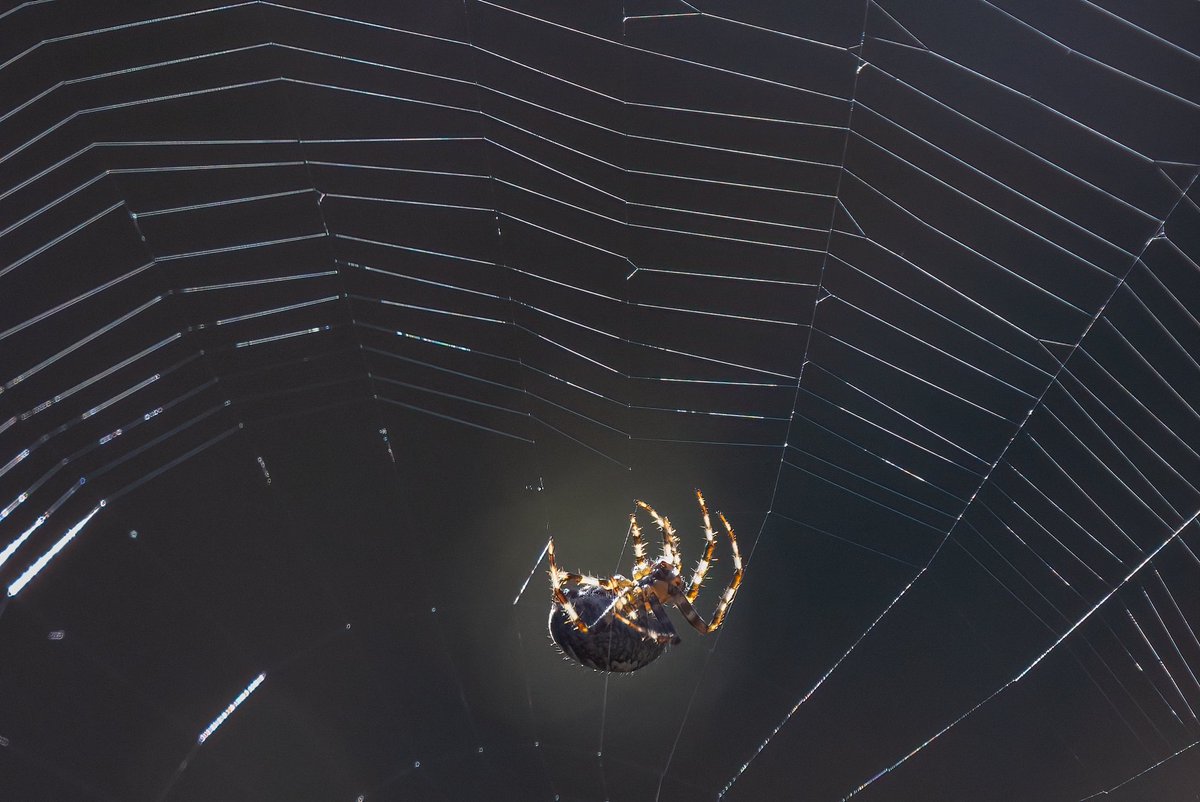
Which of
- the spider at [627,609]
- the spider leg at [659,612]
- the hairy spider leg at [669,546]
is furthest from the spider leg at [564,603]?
the hairy spider leg at [669,546]

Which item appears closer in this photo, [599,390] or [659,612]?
[659,612]

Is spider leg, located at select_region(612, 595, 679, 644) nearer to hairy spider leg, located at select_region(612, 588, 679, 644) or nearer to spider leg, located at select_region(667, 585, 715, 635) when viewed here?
hairy spider leg, located at select_region(612, 588, 679, 644)

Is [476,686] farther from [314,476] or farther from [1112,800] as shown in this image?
[1112,800]

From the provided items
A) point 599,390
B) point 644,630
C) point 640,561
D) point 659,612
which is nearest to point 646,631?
point 644,630

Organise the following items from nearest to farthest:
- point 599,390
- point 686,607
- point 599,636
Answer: point 599,636 → point 686,607 → point 599,390

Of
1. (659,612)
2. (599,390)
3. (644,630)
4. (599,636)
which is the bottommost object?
(599,636)

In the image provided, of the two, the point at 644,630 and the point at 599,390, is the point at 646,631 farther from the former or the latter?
the point at 599,390

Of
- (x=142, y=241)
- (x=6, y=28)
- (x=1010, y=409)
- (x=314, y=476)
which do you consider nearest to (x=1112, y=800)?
(x=1010, y=409)

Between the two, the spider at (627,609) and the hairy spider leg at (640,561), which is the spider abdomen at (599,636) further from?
the hairy spider leg at (640,561)
